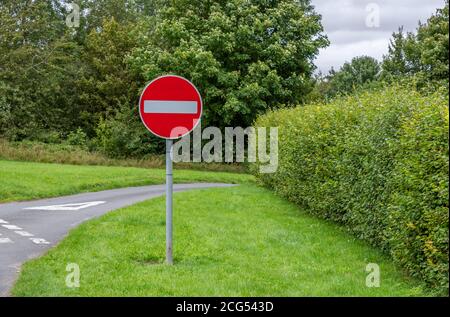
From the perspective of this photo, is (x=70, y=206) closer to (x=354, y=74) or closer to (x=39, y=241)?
(x=39, y=241)

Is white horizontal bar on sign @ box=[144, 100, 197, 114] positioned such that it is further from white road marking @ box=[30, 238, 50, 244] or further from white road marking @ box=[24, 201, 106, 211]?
white road marking @ box=[24, 201, 106, 211]

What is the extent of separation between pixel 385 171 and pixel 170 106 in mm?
3512

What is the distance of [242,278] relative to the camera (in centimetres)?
744

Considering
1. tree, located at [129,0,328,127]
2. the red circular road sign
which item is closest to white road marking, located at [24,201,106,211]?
the red circular road sign

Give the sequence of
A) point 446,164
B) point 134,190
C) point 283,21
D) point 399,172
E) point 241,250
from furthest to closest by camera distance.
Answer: point 283,21, point 134,190, point 241,250, point 399,172, point 446,164

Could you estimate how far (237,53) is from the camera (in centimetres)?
3609

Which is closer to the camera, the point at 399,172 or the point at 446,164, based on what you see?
the point at 446,164

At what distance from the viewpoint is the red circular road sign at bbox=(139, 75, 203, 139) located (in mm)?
8227

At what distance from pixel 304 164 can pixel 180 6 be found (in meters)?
27.6

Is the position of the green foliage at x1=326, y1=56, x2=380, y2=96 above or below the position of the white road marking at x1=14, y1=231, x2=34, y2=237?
above

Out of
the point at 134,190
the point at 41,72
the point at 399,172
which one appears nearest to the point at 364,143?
the point at 399,172

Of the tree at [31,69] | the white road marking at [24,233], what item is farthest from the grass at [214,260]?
the tree at [31,69]

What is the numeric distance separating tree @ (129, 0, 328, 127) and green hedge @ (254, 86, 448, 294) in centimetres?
1993

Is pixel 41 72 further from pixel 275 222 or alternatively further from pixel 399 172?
pixel 399 172
